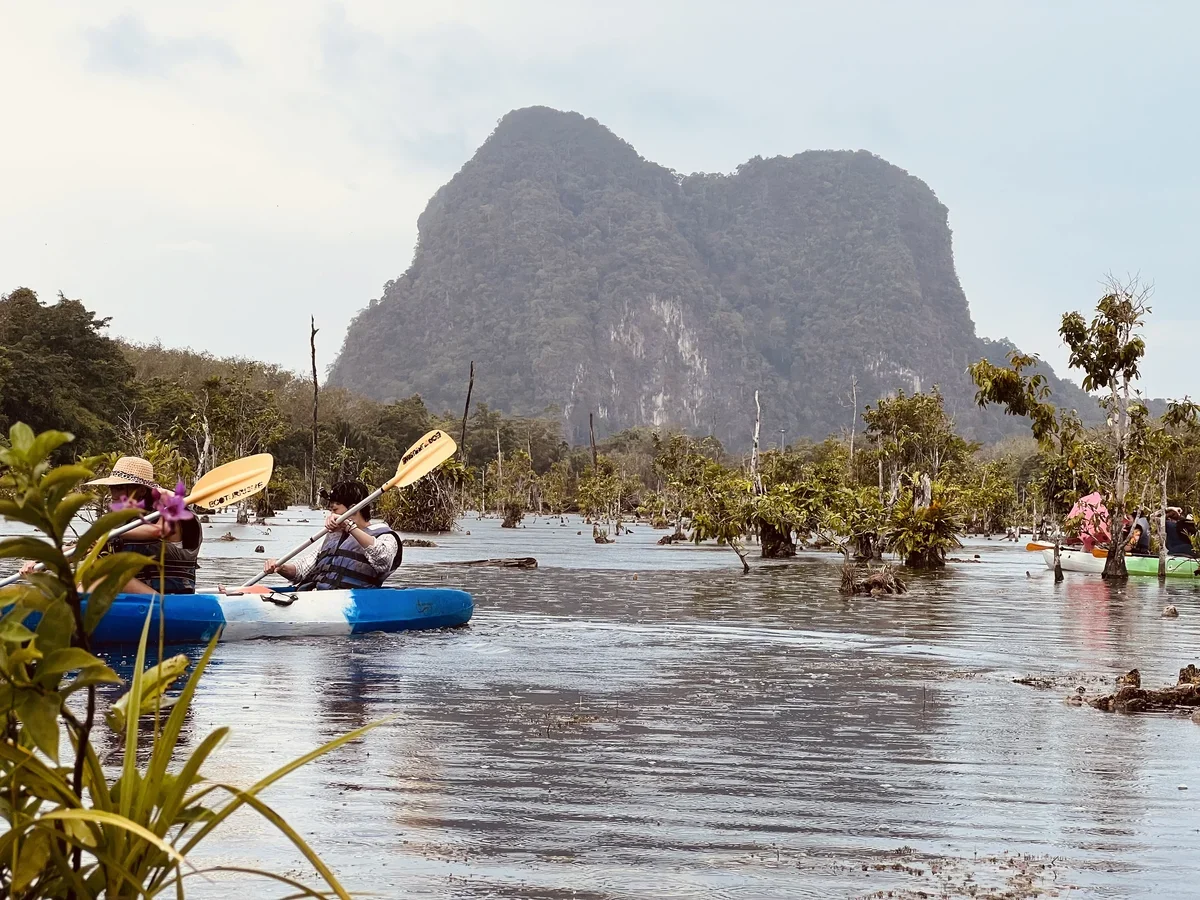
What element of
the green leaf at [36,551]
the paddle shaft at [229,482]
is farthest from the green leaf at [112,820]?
the paddle shaft at [229,482]

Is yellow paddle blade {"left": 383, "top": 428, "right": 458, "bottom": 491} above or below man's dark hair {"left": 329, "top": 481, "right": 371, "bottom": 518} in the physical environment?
above

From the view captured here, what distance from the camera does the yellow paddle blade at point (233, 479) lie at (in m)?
5.79

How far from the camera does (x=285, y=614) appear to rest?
1088 centimetres

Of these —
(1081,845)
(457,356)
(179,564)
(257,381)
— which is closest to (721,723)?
(1081,845)

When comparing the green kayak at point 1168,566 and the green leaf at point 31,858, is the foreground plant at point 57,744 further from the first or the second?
the green kayak at point 1168,566

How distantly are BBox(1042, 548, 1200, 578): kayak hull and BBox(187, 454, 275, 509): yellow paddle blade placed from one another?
19.2 meters

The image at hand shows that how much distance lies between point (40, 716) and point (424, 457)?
10.3 m

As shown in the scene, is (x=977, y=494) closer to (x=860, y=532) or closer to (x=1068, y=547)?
(x=1068, y=547)

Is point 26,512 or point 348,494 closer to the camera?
point 26,512

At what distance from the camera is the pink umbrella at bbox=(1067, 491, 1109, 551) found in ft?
79.0

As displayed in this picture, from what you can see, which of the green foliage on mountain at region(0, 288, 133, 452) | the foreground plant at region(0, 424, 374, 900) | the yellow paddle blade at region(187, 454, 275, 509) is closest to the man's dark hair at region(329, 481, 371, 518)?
the yellow paddle blade at region(187, 454, 275, 509)

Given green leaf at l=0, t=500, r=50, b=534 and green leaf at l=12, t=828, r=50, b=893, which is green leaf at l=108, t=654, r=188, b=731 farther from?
green leaf at l=0, t=500, r=50, b=534

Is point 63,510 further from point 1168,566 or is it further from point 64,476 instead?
point 1168,566

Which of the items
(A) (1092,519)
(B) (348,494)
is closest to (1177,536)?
(A) (1092,519)
